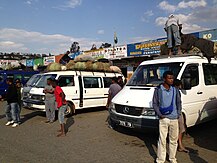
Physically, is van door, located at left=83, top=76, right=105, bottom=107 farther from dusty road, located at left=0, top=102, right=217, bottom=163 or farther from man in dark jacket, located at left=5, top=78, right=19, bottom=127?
man in dark jacket, located at left=5, top=78, right=19, bottom=127

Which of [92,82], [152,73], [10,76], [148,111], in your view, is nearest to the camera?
[148,111]

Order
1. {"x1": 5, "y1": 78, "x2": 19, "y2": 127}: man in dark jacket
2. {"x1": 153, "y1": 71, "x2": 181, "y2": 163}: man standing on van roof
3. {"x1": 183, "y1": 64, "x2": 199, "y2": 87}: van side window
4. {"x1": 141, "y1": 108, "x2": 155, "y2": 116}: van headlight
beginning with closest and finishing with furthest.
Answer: {"x1": 153, "y1": 71, "x2": 181, "y2": 163}: man standing on van roof
{"x1": 141, "y1": 108, "x2": 155, "y2": 116}: van headlight
{"x1": 183, "y1": 64, "x2": 199, "y2": 87}: van side window
{"x1": 5, "y1": 78, "x2": 19, "y2": 127}: man in dark jacket

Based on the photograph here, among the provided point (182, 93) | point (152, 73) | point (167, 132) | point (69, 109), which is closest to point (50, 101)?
point (69, 109)

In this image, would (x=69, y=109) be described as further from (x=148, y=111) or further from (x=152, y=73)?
(x=148, y=111)

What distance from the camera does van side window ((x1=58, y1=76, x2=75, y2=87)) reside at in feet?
32.1

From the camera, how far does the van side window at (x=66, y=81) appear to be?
980cm

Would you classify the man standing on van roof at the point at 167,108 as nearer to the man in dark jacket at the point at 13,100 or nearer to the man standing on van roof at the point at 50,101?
the man standing on van roof at the point at 50,101

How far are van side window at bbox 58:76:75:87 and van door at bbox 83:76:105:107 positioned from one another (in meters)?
0.66

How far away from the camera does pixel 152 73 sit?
6516 millimetres

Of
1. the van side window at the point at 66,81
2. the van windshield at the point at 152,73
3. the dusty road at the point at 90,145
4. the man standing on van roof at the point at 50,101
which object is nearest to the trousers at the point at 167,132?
the dusty road at the point at 90,145

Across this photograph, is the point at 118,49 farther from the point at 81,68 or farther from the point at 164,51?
the point at 164,51

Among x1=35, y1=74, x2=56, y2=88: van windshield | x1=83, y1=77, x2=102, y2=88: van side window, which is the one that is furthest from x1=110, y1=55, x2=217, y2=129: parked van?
x1=35, y1=74, x2=56, y2=88: van windshield

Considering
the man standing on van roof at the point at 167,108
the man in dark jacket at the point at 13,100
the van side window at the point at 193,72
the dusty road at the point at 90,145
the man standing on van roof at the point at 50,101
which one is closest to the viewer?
the man standing on van roof at the point at 167,108

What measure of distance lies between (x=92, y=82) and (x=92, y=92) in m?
0.51
